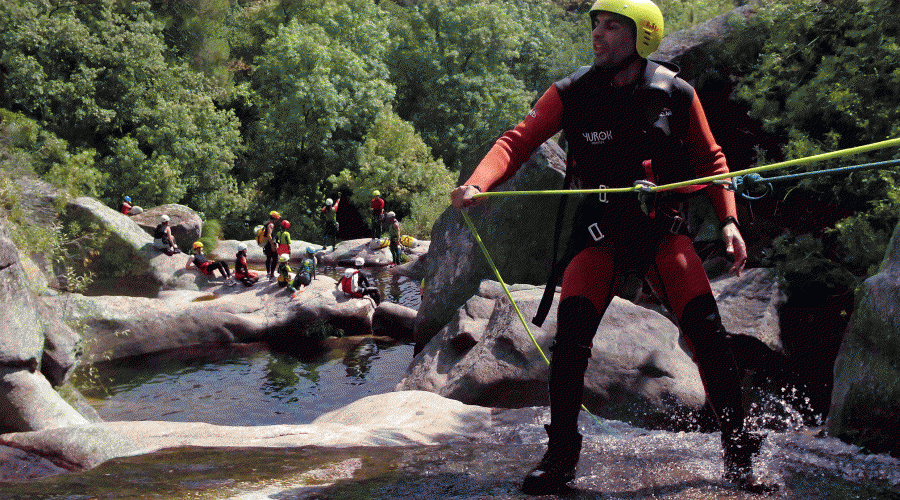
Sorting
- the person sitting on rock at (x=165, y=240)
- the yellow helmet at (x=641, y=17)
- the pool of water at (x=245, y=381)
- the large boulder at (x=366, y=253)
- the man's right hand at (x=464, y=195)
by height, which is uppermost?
the yellow helmet at (x=641, y=17)

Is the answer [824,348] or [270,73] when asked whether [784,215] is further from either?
[270,73]

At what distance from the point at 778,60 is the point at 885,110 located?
2225mm

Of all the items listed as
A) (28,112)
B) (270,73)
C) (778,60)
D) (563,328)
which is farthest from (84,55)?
(563,328)

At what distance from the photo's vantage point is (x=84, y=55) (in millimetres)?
27453

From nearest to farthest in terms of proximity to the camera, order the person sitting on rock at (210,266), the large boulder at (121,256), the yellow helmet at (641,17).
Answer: the yellow helmet at (641,17) < the person sitting on rock at (210,266) < the large boulder at (121,256)

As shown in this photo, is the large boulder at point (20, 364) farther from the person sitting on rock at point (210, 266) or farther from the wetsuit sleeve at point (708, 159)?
the person sitting on rock at point (210, 266)

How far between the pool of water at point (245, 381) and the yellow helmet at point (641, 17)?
9007 mm

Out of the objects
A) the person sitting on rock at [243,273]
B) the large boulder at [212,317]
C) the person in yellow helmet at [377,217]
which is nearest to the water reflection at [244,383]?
the large boulder at [212,317]

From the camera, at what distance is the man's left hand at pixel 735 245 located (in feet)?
13.2

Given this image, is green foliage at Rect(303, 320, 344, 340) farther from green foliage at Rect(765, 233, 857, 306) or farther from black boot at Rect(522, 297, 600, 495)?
black boot at Rect(522, 297, 600, 495)

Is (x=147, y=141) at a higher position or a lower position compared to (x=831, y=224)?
higher

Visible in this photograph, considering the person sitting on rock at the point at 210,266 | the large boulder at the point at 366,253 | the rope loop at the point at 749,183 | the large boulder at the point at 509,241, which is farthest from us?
the large boulder at the point at 366,253

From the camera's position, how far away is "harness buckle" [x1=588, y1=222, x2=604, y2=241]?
399 cm

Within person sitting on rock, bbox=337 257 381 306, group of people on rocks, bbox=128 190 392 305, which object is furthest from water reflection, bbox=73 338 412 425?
group of people on rocks, bbox=128 190 392 305
